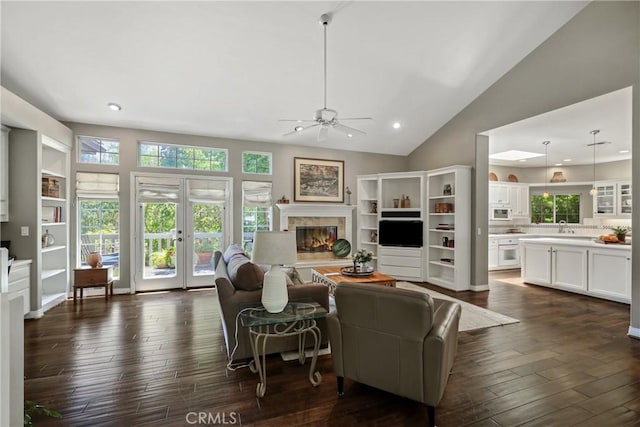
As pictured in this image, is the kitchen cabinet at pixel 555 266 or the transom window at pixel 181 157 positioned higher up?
the transom window at pixel 181 157

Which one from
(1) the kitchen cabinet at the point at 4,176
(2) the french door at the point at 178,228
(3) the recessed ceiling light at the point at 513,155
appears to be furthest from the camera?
(3) the recessed ceiling light at the point at 513,155

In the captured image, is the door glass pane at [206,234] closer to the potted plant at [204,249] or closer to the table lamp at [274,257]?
the potted plant at [204,249]

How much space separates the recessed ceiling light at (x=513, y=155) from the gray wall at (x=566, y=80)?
1.83 meters

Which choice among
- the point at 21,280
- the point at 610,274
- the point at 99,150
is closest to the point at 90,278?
the point at 21,280

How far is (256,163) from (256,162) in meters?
0.02

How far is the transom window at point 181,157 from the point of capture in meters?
5.59

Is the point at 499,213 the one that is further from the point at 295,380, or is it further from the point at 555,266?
the point at 295,380

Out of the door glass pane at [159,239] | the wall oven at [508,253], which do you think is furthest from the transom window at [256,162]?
the wall oven at [508,253]

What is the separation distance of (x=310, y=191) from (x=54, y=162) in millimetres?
Result: 4418

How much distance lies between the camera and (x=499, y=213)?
795cm

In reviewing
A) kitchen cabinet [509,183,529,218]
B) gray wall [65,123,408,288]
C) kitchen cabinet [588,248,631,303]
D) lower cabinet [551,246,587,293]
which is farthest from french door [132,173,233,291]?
kitchen cabinet [509,183,529,218]

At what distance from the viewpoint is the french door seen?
18.0 feet

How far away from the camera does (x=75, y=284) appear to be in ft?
15.6

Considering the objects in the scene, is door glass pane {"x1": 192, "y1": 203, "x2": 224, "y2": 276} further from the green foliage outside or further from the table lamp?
the table lamp
